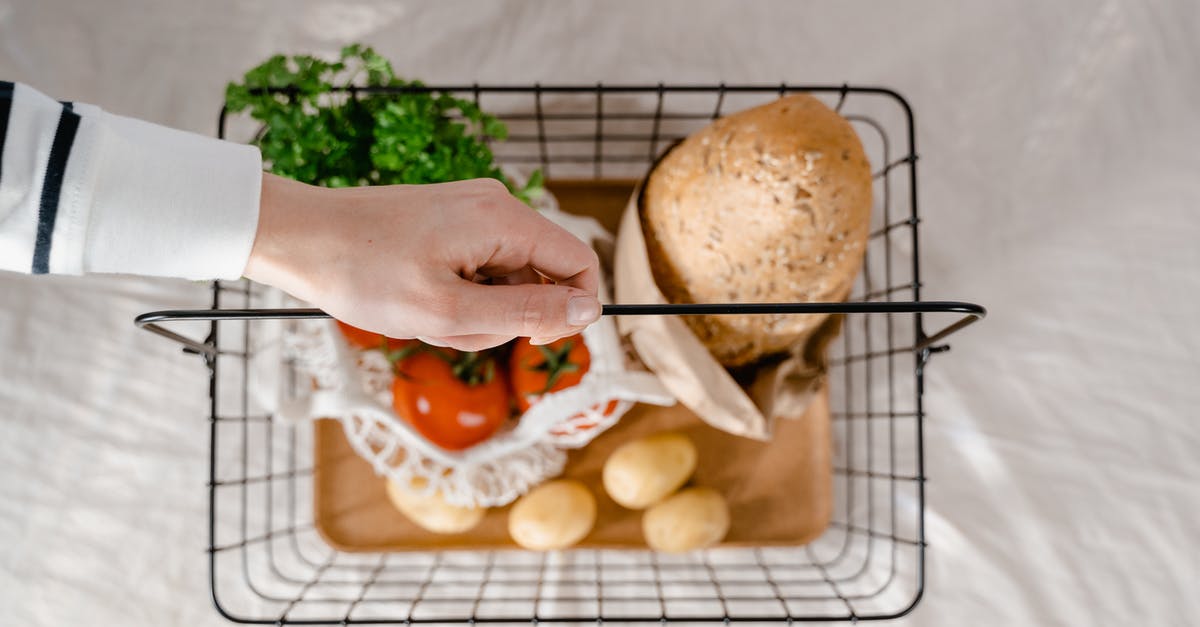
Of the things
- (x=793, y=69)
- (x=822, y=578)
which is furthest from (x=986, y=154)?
(x=822, y=578)

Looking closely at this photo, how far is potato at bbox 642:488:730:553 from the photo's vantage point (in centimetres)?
68

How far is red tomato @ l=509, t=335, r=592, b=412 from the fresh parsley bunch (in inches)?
6.7

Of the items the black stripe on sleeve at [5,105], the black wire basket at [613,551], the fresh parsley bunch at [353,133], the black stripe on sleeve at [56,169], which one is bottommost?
the black wire basket at [613,551]

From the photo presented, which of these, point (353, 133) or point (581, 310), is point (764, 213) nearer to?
point (581, 310)

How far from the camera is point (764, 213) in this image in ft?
1.74

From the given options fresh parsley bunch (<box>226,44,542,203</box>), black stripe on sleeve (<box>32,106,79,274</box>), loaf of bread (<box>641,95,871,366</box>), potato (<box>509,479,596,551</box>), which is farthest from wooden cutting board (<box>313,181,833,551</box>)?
black stripe on sleeve (<box>32,106,79,274</box>)

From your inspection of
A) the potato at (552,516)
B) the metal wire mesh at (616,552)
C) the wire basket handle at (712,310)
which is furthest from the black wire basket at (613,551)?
the wire basket handle at (712,310)

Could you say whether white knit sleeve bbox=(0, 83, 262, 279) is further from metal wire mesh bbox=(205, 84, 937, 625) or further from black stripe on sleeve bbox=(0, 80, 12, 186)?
metal wire mesh bbox=(205, 84, 937, 625)

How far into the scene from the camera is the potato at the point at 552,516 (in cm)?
68

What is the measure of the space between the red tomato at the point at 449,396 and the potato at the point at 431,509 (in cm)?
7

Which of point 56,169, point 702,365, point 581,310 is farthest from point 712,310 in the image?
point 56,169

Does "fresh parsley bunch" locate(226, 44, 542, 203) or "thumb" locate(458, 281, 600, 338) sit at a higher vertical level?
"fresh parsley bunch" locate(226, 44, 542, 203)

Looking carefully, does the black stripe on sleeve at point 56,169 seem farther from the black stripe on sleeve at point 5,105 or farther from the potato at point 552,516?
the potato at point 552,516

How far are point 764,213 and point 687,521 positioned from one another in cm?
31
